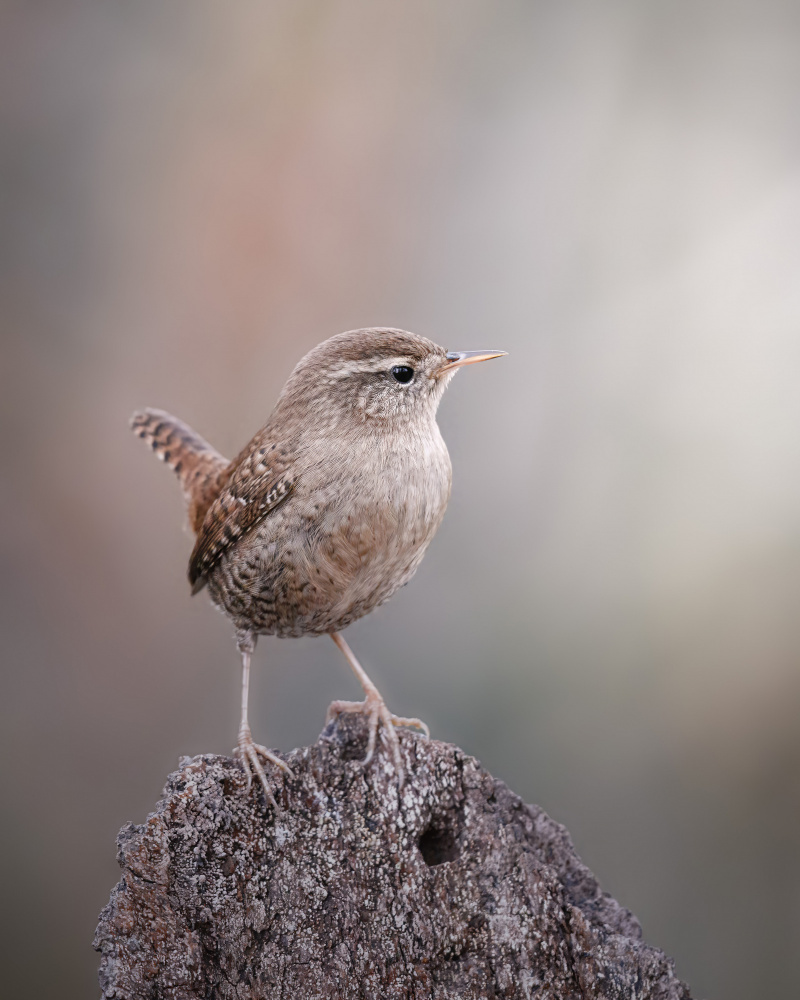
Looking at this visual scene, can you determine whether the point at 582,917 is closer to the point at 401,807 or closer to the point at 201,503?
the point at 401,807

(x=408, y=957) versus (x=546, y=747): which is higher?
(x=546, y=747)

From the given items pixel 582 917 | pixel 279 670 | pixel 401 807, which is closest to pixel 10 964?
pixel 279 670

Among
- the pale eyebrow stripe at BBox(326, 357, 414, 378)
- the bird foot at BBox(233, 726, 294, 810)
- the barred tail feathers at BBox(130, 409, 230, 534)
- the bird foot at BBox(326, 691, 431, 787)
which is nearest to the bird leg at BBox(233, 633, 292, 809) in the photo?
the bird foot at BBox(233, 726, 294, 810)

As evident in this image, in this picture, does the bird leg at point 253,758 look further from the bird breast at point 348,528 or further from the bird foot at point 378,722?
the bird breast at point 348,528

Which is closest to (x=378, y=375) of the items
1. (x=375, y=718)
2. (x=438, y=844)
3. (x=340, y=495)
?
(x=340, y=495)

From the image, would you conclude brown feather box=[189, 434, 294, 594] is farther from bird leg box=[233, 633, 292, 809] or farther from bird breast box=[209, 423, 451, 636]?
bird leg box=[233, 633, 292, 809]

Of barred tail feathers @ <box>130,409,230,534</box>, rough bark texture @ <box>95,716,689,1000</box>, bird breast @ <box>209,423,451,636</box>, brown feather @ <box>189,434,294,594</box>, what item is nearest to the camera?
rough bark texture @ <box>95,716,689,1000</box>
